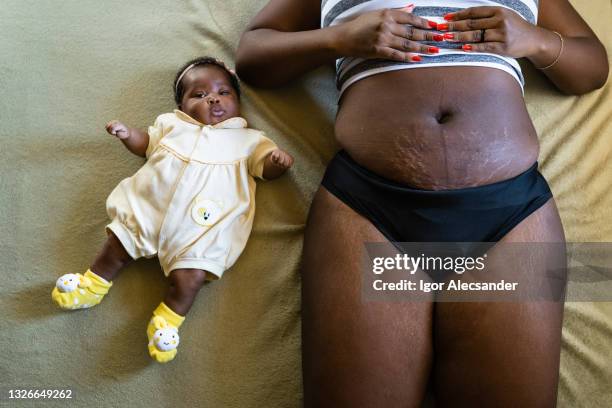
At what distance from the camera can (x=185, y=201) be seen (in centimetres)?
117

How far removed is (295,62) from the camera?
3.96 feet

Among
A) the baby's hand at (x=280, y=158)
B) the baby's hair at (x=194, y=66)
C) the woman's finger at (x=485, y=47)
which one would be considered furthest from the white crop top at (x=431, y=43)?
the baby's hair at (x=194, y=66)

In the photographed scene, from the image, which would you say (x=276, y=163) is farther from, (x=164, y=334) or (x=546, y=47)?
(x=546, y=47)

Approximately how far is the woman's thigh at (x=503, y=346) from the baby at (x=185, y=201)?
1.52 feet

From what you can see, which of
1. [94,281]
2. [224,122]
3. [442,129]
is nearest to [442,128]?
[442,129]

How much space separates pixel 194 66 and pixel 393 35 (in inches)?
20.2

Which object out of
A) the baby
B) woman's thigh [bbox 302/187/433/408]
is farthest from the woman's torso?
the baby

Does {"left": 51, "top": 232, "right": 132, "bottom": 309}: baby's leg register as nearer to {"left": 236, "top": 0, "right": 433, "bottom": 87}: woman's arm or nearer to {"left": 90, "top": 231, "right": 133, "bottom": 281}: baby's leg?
{"left": 90, "top": 231, "right": 133, "bottom": 281}: baby's leg

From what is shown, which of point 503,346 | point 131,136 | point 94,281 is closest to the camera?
point 503,346

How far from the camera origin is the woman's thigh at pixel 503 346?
93 cm

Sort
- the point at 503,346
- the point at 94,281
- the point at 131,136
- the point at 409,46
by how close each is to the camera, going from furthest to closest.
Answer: the point at 131,136 < the point at 94,281 < the point at 409,46 < the point at 503,346

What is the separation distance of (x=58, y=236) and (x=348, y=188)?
65cm

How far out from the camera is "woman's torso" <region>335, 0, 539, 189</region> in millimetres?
995

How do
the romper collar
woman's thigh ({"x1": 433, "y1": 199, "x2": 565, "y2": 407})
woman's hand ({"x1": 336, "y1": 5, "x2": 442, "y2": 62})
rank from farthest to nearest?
1. the romper collar
2. woman's hand ({"x1": 336, "y1": 5, "x2": 442, "y2": 62})
3. woman's thigh ({"x1": 433, "y1": 199, "x2": 565, "y2": 407})
